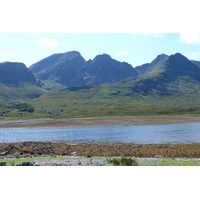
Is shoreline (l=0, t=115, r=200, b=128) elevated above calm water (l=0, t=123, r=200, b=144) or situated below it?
below

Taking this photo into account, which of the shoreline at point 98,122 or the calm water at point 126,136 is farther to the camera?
the shoreline at point 98,122

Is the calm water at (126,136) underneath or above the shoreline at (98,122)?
above

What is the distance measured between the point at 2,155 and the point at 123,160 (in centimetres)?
2063

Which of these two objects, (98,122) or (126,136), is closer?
(126,136)

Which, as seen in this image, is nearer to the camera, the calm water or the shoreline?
the calm water

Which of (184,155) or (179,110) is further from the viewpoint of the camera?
(179,110)

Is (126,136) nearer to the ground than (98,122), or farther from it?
farther from it
